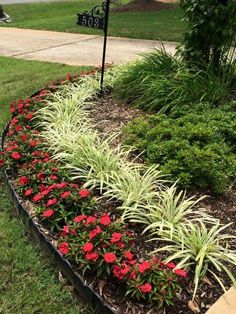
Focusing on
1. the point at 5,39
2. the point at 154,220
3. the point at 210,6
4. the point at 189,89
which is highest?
the point at 210,6

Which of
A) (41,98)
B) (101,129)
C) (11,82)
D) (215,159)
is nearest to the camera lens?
(215,159)

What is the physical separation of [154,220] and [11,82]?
4.43m

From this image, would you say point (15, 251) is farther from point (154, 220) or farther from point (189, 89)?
point (189, 89)

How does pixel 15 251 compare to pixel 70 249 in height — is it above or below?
below

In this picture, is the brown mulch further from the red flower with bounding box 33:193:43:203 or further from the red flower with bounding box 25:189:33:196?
the red flower with bounding box 33:193:43:203

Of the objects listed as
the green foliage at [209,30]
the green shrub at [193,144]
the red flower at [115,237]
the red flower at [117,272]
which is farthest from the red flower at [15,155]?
the green foliage at [209,30]

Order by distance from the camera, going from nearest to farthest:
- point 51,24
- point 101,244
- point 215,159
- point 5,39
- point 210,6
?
1. point 101,244
2. point 215,159
3. point 210,6
4. point 5,39
5. point 51,24

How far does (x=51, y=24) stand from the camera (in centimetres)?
1255

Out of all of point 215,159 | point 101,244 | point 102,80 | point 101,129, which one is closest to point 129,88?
point 102,80

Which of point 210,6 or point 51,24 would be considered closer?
point 210,6

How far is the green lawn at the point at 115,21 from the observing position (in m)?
11.2

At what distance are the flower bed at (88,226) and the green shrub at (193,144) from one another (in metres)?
0.27

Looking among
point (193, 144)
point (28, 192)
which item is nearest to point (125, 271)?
point (28, 192)

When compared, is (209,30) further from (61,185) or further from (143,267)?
(143,267)
